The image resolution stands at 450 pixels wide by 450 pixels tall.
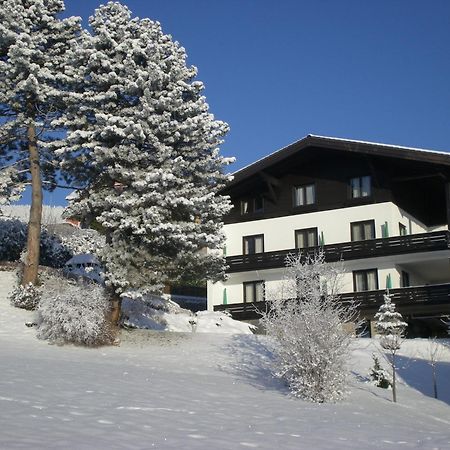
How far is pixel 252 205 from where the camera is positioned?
42594mm

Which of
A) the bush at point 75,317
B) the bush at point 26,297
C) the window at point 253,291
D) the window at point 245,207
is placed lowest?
the bush at point 75,317

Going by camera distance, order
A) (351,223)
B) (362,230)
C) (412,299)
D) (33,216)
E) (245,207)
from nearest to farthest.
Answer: (33,216)
(412,299)
(362,230)
(351,223)
(245,207)

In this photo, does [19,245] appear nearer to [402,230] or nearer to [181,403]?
[402,230]

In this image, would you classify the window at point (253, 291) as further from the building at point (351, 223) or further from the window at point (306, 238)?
the window at point (306, 238)

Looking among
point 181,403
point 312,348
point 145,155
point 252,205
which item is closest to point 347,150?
point 252,205

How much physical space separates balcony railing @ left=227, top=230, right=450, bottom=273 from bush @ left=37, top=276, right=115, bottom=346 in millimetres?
12248

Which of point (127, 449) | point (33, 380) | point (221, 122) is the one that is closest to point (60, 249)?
point (221, 122)

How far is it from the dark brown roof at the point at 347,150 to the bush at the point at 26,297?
15958 millimetres

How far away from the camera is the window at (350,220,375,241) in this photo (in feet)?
125

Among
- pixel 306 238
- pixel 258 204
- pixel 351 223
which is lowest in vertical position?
pixel 306 238

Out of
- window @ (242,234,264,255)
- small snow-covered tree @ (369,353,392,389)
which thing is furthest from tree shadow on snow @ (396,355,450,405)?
window @ (242,234,264,255)

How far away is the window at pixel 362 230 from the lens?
3825cm

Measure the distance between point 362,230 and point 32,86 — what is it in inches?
753

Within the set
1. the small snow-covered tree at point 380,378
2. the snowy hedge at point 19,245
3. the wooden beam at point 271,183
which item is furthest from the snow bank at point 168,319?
the small snow-covered tree at point 380,378
